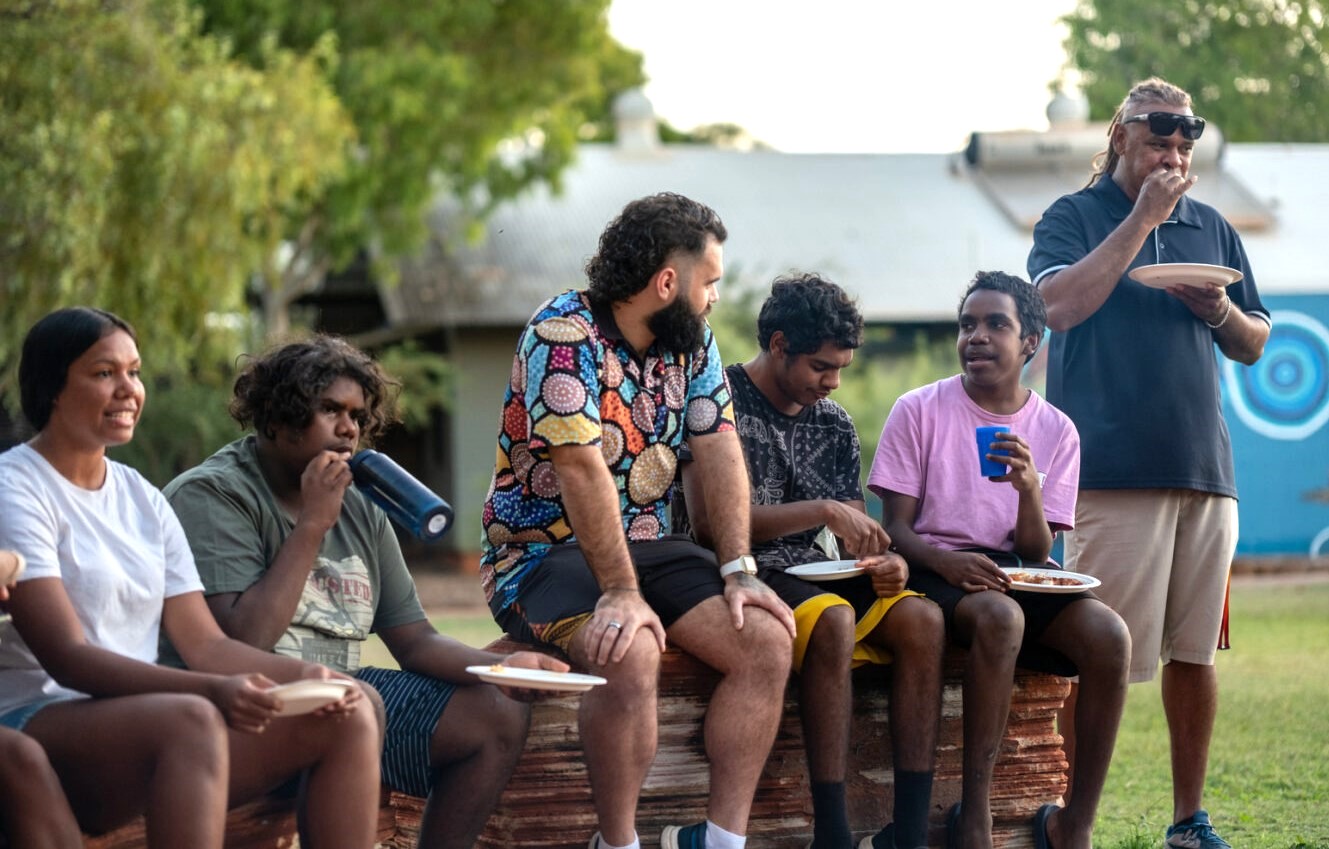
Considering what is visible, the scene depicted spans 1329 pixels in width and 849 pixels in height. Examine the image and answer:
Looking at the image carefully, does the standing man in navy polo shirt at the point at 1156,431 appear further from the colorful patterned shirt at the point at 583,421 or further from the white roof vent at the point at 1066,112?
the white roof vent at the point at 1066,112

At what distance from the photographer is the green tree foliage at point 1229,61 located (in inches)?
1259

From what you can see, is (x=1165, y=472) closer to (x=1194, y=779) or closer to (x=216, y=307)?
(x=1194, y=779)

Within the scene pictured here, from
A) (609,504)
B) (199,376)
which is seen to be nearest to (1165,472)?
(609,504)

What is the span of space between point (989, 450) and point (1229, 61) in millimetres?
30570

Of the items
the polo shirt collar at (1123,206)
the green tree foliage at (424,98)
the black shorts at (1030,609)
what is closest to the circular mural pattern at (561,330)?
the black shorts at (1030,609)

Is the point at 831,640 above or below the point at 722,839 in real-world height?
above

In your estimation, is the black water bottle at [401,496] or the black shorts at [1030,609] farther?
the black shorts at [1030,609]

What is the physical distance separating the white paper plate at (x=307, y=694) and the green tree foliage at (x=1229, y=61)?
3027 centimetres

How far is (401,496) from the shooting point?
3.75 meters

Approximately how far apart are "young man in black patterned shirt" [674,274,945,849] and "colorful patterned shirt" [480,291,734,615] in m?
0.17

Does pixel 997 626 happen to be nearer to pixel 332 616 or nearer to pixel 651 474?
pixel 651 474

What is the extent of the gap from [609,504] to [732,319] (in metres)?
13.0

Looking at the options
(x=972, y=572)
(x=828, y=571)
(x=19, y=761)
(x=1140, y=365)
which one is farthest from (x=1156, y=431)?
(x=19, y=761)

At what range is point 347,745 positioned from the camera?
11.3ft
